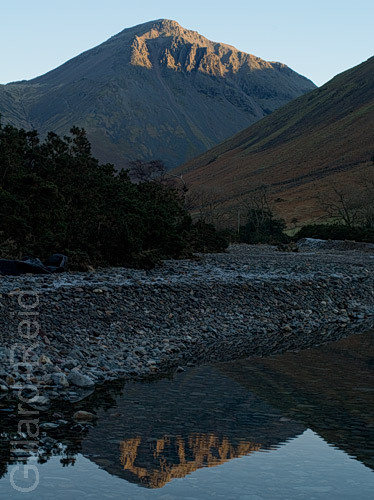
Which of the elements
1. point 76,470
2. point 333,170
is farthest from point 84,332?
point 333,170

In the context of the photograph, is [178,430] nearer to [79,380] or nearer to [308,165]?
[79,380]

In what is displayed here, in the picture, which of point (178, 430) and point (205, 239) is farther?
point (205, 239)

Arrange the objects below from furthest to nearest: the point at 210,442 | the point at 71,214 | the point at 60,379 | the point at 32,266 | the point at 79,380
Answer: the point at 71,214 → the point at 32,266 → the point at 79,380 → the point at 60,379 → the point at 210,442

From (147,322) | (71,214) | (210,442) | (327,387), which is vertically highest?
(71,214)

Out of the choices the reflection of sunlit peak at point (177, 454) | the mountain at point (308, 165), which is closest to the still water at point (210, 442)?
the reflection of sunlit peak at point (177, 454)

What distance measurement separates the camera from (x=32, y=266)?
1958cm

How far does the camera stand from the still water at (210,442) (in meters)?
7.01

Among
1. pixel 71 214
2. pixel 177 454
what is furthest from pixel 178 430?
pixel 71 214

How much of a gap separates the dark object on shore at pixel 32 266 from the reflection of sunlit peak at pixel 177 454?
38.0ft

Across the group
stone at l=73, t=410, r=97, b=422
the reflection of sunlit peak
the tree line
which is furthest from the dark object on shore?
the reflection of sunlit peak

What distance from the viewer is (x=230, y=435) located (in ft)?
29.0

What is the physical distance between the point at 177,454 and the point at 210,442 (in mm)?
670

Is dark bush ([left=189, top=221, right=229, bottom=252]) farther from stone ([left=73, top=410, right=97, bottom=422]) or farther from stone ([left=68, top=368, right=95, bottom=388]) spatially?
stone ([left=73, top=410, right=97, bottom=422])

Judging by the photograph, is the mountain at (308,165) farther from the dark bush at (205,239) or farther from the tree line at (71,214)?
the tree line at (71,214)
